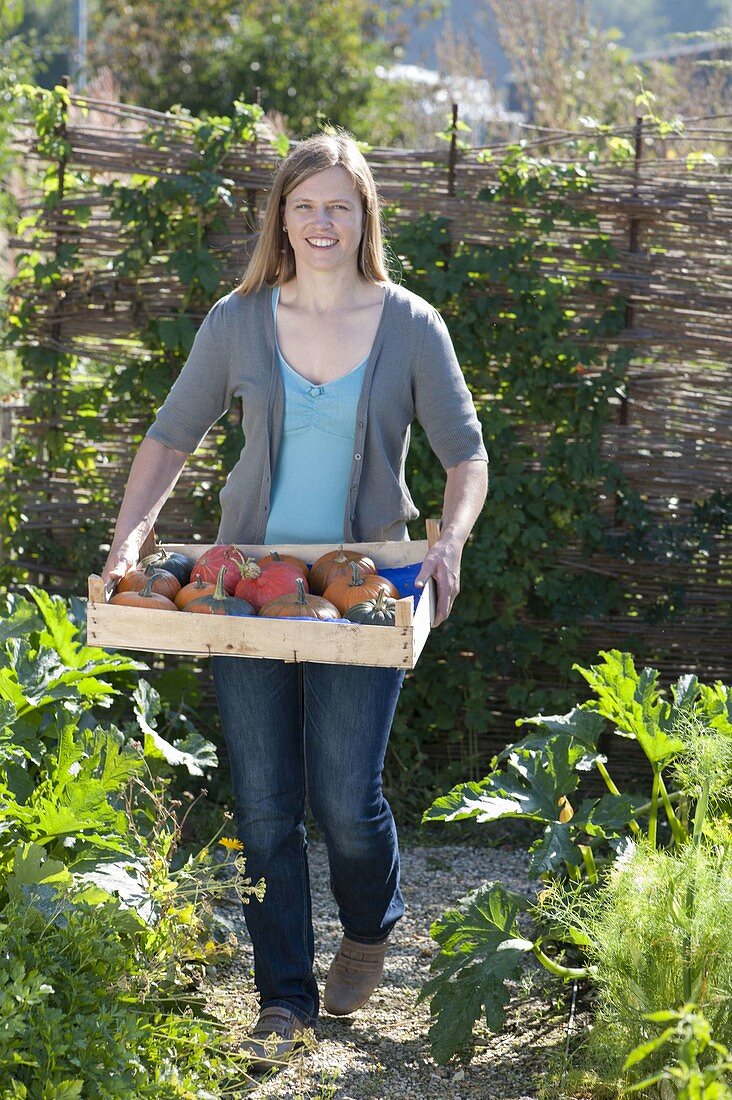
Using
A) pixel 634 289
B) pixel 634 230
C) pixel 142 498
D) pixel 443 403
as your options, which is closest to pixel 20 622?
pixel 142 498

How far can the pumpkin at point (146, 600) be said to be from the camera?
2389 mm

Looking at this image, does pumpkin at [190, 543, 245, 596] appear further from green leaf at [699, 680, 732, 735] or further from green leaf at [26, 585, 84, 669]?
green leaf at [699, 680, 732, 735]

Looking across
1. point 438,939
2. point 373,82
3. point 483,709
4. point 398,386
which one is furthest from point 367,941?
point 373,82

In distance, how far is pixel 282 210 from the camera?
2707 millimetres

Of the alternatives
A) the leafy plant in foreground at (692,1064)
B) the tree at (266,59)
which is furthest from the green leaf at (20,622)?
the tree at (266,59)

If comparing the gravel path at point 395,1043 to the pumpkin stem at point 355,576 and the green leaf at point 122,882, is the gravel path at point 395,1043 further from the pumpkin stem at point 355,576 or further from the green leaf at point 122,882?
the pumpkin stem at point 355,576

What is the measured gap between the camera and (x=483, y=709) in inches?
177

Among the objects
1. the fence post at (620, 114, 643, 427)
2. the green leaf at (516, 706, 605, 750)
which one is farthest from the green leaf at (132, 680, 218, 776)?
the fence post at (620, 114, 643, 427)

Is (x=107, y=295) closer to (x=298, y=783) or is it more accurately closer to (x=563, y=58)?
(x=298, y=783)

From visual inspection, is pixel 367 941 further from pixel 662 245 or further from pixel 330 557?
pixel 662 245

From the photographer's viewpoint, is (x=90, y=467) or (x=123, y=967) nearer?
(x=123, y=967)

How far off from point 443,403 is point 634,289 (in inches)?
76.2

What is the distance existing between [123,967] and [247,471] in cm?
101

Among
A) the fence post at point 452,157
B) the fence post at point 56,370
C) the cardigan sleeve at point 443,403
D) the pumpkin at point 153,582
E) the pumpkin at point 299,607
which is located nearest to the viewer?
the pumpkin at point 299,607
